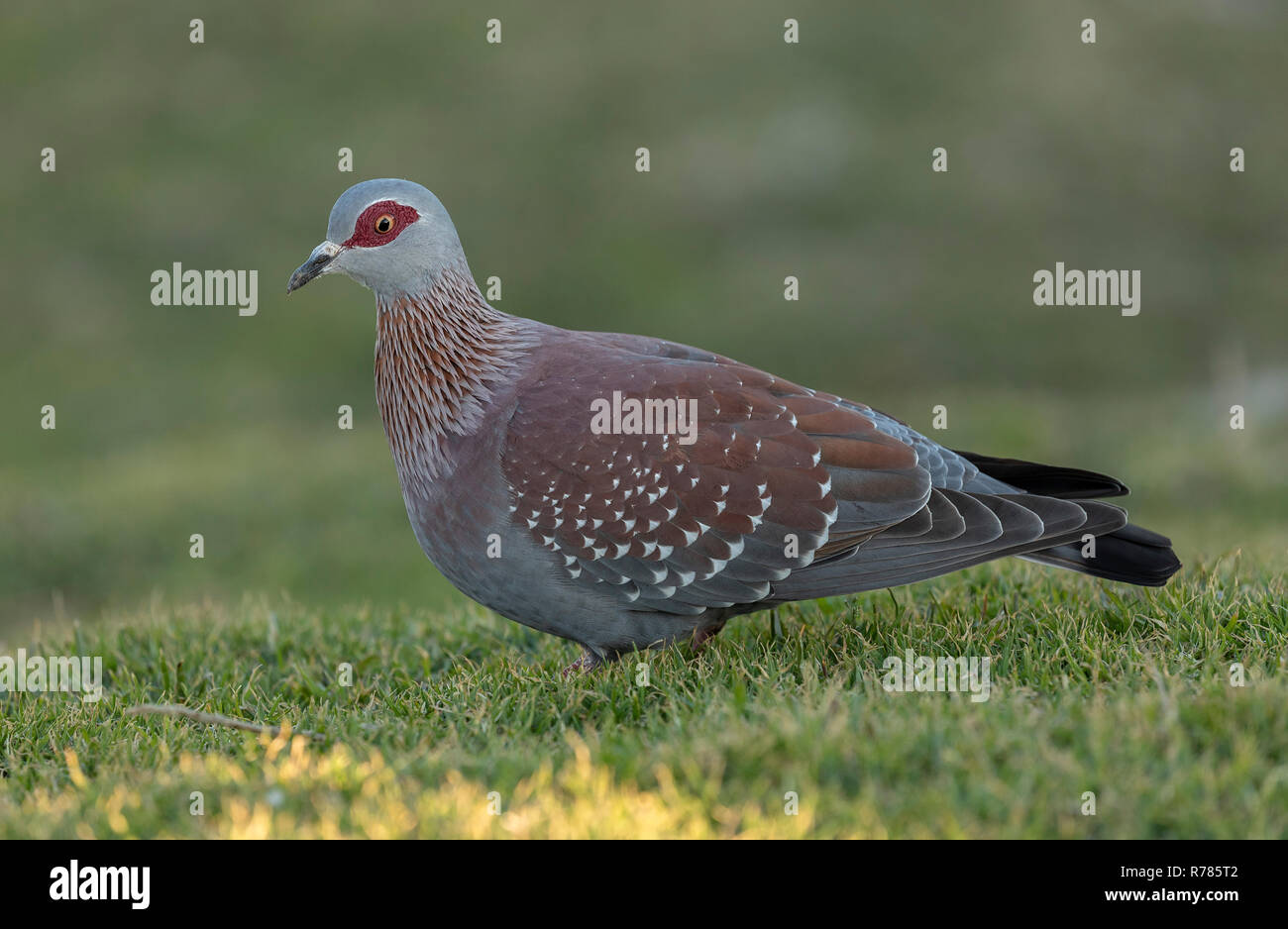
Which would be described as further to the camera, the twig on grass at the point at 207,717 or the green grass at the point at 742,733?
the twig on grass at the point at 207,717

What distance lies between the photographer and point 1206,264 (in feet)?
53.4

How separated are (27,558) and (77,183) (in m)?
9.24

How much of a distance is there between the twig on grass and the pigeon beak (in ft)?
6.14

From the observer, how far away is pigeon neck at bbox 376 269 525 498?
551 centimetres

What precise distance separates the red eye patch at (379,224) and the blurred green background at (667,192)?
7.27 m

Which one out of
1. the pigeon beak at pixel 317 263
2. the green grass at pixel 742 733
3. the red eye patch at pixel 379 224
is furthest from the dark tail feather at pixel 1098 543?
the pigeon beak at pixel 317 263

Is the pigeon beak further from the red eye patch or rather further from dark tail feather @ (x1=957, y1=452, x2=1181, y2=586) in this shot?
dark tail feather @ (x1=957, y1=452, x2=1181, y2=586)

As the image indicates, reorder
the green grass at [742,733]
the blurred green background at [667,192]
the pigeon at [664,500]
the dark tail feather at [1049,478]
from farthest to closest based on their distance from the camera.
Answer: the blurred green background at [667,192] → the dark tail feather at [1049,478] → the pigeon at [664,500] → the green grass at [742,733]

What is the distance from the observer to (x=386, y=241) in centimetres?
560

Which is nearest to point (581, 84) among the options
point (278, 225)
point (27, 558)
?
point (278, 225)

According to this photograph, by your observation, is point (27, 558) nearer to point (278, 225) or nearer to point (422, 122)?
point (278, 225)

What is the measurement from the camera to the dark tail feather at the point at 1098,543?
17.2ft

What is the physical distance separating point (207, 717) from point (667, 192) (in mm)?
13441

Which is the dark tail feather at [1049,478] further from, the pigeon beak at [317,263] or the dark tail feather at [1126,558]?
the pigeon beak at [317,263]
